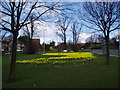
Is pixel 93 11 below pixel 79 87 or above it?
above

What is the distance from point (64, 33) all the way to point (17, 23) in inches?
1625

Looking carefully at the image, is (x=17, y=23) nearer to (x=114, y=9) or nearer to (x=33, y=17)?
(x=33, y=17)

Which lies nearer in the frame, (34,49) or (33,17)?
(33,17)

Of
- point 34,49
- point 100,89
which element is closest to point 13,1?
point 100,89

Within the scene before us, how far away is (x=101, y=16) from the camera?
37.9 feet

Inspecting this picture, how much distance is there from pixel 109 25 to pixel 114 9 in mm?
1283

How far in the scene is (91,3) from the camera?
1182 centimetres

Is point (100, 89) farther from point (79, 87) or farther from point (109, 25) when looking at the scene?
point (109, 25)

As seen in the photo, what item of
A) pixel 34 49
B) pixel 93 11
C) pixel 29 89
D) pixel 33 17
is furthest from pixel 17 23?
pixel 34 49

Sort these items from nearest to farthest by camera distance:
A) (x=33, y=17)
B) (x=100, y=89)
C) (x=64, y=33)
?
(x=100, y=89), (x=33, y=17), (x=64, y=33)

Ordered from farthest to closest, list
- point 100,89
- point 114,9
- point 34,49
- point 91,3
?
point 34,49
point 91,3
point 114,9
point 100,89

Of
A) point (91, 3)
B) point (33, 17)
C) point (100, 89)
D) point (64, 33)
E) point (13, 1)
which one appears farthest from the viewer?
point (64, 33)

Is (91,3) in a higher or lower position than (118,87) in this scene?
higher

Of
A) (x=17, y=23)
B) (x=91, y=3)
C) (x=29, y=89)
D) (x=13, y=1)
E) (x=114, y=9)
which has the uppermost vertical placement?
(x=91, y=3)
